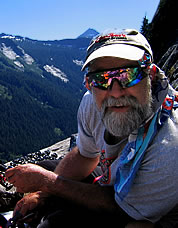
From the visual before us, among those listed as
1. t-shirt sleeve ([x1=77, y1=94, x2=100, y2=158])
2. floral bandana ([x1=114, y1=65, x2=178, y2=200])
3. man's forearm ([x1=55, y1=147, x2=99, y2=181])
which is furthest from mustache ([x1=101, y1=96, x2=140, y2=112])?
man's forearm ([x1=55, y1=147, x2=99, y2=181])

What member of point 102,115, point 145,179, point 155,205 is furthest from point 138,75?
point 155,205

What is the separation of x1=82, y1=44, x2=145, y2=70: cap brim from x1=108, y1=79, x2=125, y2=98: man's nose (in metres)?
0.31

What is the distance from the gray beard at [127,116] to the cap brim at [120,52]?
459mm

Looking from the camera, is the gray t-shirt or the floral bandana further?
the floral bandana

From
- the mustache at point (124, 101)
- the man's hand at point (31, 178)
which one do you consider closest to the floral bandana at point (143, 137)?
the mustache at point (124, 101)

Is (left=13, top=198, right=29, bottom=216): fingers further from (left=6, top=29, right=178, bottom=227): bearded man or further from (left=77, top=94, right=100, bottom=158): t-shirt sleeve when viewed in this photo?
A: (left=77, top=94, right=100, bottom=158): t-shirt sleeve

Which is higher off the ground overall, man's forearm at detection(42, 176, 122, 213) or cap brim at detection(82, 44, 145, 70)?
cap brim at detection(82, 44, 145, 70)

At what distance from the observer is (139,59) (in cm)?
268

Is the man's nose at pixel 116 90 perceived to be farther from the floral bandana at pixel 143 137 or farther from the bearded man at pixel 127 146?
the floral bandana at pixel 143 137

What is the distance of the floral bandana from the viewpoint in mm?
2533

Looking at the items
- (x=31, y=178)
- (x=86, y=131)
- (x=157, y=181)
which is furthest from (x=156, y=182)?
(x=31, y=178)

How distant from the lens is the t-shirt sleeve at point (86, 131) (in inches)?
155

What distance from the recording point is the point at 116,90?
112 inches

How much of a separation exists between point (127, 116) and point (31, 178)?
1793 mm
